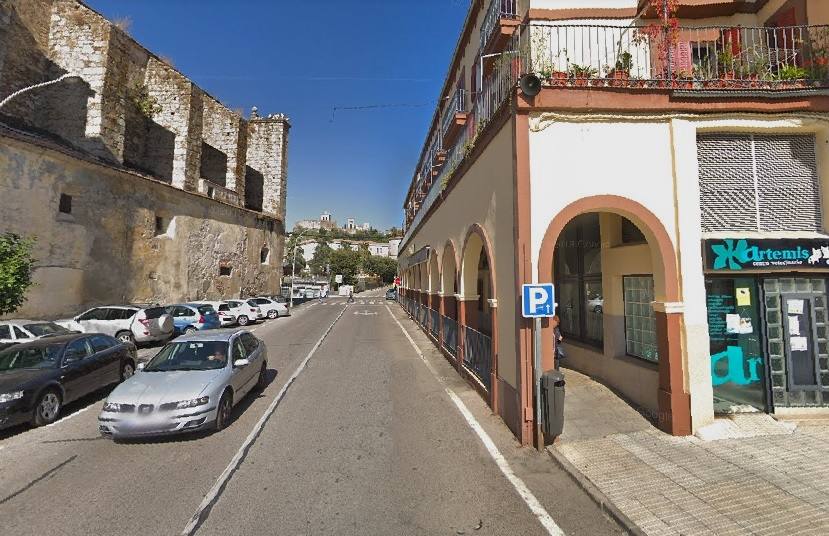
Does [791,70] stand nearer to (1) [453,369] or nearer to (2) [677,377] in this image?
(2) [677,377]

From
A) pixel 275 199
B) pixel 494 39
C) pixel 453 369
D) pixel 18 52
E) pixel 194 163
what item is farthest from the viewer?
pixel 275 199

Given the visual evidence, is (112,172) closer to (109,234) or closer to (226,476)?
(109,234)

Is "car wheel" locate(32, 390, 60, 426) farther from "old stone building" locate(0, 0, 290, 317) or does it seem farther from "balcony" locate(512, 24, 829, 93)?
"old stone building" locate(0, 0, 290, 317)

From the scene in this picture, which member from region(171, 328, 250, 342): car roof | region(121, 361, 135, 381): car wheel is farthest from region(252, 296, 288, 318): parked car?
region(171, 328, 250, 342): car roof

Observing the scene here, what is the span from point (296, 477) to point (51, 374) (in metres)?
5.71

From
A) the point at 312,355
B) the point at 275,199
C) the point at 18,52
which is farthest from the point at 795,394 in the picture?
the point at 275,199

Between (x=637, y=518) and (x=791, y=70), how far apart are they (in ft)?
26.5

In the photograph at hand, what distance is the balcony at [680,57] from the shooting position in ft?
23.6

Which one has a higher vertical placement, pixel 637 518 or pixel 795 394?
pixel 795 394

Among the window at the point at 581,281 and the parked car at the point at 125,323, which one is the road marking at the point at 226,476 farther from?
the parked car at the point at 125,323

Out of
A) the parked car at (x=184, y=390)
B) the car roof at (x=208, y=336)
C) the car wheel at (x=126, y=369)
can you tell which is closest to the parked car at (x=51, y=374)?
the car wheel at (x=126, y=369)

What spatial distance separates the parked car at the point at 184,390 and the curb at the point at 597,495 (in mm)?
5425

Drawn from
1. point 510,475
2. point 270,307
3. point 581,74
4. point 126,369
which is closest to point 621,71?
point 581,74

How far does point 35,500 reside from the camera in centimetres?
475
